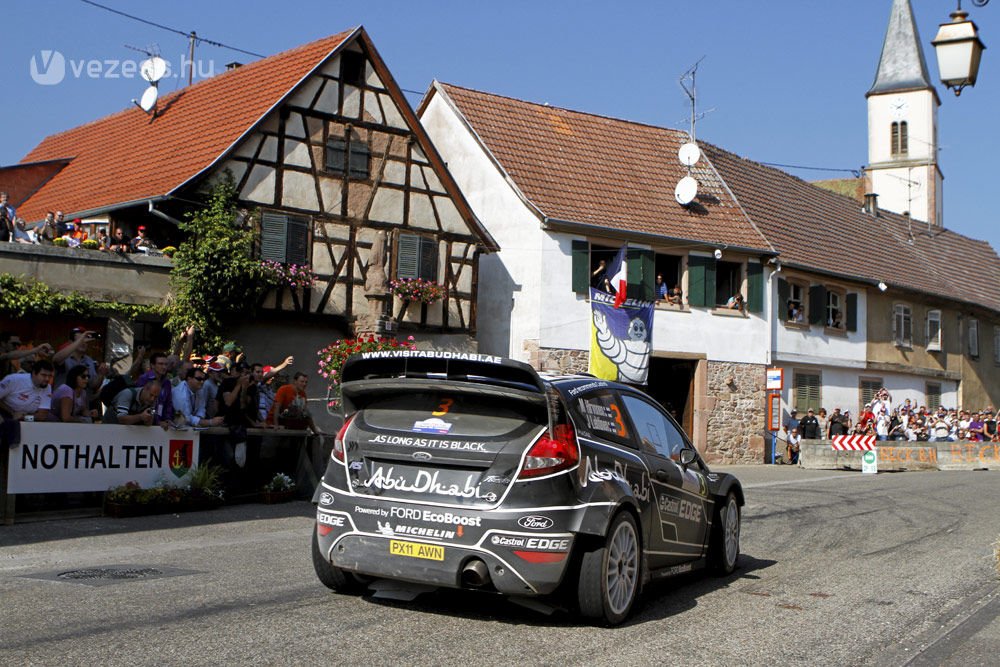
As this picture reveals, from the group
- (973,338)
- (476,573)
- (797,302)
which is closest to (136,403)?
(476,573)

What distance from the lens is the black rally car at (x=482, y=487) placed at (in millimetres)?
6883

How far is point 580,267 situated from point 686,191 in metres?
5.23

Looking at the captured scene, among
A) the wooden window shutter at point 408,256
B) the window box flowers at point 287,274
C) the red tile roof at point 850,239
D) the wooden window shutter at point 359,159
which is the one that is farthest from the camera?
the red tile roof at point 850,239

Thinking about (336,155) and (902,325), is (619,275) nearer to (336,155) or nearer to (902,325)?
(336,155)

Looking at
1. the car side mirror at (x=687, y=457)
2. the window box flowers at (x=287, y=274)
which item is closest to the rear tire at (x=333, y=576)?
the car side mirror at (x=687, y=457)

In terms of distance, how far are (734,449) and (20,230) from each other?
66.8ft

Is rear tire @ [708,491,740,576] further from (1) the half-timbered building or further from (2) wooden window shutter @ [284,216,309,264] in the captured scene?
(2) wooden window shutter @ [284,216,309,264]

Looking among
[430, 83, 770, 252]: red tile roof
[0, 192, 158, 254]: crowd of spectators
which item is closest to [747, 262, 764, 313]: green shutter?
[430, 83, 770, 252]: red tile roof

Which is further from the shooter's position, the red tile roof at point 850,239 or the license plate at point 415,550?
the red tile roof at point 850,239

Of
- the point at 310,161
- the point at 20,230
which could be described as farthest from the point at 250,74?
the point at 20,230

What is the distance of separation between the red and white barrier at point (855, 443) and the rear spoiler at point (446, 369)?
81.9 ft

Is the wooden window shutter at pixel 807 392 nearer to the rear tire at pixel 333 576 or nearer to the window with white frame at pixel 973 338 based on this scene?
the window with white frame at pixel 973 338

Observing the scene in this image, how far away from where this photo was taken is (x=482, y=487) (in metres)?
6.98

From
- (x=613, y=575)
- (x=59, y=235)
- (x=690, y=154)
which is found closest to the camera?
(x=613, y=575)
